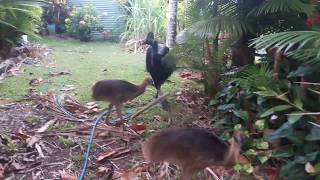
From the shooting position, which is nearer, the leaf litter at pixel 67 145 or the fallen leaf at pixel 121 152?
the leaf litter at pixel 67 145

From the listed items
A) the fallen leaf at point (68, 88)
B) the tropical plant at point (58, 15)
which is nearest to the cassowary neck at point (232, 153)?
the fallen leaf at point (68, 88)

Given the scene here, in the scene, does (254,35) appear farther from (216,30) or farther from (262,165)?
(262,165)

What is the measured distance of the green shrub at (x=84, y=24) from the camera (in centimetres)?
988

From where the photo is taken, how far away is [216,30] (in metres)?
3.47

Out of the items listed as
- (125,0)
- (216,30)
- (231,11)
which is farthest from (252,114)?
(125,0)

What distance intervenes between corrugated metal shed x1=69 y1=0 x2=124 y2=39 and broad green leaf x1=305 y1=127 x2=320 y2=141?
8.18 meters

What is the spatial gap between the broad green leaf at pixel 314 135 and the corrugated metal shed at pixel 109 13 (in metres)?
8.18

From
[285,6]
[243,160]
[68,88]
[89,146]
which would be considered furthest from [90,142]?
[68,88]

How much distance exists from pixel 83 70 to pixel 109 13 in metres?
4.91

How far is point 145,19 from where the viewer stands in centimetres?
927

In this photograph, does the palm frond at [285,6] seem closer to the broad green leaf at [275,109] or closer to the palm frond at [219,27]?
the palm frond at [219,27]

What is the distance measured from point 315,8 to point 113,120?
184 centimetres

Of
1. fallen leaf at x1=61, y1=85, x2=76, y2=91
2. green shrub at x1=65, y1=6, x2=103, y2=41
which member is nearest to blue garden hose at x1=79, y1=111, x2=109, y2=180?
fallen leaf at x1=61, y1=85, x2=76, y2=91

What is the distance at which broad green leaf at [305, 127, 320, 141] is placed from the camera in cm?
232
